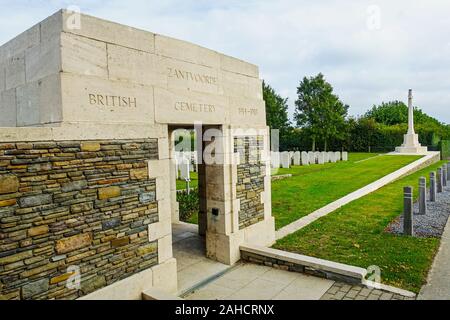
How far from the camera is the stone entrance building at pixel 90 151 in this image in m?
3.79

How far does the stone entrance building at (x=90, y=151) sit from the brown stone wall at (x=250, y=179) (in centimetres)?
128

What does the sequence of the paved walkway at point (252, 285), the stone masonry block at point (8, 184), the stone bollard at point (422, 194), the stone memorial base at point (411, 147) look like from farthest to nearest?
the stone memorial base at point (411, 147) → the stone bollard at point (422, 194) → the paved walkway at point (252, 285) → the stone masonry block at point (8, 184)

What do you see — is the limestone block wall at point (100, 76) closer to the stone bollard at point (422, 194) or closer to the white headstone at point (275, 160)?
the stone bollard at point (422, 194)

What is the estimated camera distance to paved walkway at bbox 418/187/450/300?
5145mm

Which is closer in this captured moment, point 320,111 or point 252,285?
point 252,285

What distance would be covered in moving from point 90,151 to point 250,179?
3.93 m

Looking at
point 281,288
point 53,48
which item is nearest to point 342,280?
point 281,288

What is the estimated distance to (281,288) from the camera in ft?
18.6

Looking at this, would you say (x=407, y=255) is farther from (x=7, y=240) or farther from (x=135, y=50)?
(x=7, y=240)

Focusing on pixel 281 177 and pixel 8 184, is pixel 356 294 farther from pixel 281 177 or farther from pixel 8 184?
pixel 281 177

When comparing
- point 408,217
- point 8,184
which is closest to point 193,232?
point 408,217

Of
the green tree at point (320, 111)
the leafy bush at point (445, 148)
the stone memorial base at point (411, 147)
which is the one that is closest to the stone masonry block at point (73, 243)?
the stone memorial base at point (411, 147)

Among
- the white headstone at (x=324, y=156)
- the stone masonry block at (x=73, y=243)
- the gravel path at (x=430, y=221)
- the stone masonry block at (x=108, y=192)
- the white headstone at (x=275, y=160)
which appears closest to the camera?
the stone masonry block at (x=73, y=243)

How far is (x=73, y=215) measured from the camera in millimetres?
4227
